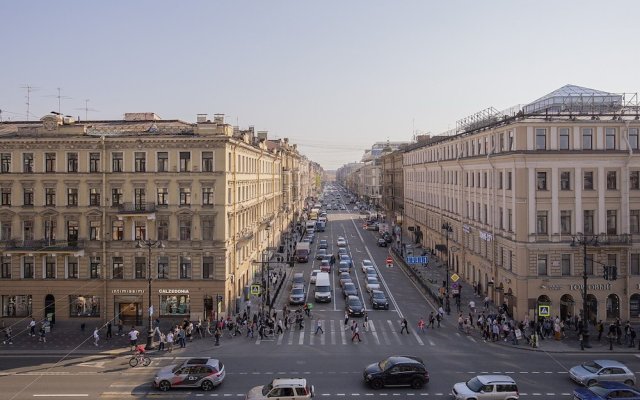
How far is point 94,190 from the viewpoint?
1916 inches

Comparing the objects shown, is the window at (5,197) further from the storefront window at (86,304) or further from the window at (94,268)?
the storefront window at (86,304)

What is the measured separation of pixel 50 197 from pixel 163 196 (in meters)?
9.35

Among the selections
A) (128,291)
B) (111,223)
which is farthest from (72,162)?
(128,291)

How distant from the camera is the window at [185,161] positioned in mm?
48250

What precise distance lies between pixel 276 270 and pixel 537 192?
114 ft

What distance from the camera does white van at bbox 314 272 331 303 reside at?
187 ft

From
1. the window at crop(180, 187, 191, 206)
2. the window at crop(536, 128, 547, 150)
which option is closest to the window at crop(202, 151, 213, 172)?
the window at crop(180, 187, 191, 206)

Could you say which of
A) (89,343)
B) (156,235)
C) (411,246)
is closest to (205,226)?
(156,235)

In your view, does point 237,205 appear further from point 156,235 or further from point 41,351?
point 41,351

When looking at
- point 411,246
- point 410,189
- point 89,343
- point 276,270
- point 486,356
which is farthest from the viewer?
point 410,189

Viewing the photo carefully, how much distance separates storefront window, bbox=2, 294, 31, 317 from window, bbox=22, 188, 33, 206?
24.8 feet

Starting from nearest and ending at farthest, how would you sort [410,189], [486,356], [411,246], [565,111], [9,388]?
[9,388] → [486,356] → [565,111] → [411,246] → [410,189]

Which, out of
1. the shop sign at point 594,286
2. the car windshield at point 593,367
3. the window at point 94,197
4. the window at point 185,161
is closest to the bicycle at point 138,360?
the window at point 94,197

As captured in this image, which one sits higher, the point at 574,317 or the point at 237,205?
the point at 237,205
